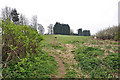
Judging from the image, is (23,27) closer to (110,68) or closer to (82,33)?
(110,68)

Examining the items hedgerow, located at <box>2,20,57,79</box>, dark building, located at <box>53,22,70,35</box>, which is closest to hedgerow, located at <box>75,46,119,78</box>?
hedgerow, located at <box>2,20,57,79</box>

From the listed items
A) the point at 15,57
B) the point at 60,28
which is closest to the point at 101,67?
the point at 15,57

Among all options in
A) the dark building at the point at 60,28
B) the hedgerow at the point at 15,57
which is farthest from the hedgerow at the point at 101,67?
the dark building at the point at 60,28

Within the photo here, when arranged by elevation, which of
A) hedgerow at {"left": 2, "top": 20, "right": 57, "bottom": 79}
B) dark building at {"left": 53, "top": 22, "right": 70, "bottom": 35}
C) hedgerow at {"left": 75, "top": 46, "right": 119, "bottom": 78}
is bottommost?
hedgerow at {"left": 75, "top": 46, "right": 119, "bottom": 78}

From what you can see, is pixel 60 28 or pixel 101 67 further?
pixel 60 28

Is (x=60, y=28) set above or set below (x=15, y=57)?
above

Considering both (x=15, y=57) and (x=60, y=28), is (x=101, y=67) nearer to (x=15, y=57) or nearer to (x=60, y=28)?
(x=15, y=57)

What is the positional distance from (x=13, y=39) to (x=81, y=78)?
→ 142 inches

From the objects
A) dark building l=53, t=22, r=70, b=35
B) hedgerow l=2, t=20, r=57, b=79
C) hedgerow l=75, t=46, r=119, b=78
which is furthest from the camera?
dark building l=53, t=22, r=70, b=35

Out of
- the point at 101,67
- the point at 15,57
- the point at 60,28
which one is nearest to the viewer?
the point at 15,57

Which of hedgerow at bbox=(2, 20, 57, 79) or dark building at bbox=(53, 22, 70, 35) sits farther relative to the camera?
dark building at bbox=(53, 22, 70, 35)

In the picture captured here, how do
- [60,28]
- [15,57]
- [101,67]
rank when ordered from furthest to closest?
[60,28] → [101,67] → [15,57]

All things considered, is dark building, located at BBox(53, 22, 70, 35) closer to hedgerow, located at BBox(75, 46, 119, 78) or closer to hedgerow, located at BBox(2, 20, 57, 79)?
hedgerow, located at BBox(75, 46, 119, 78)

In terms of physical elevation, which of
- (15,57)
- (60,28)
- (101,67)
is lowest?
(101,67)
